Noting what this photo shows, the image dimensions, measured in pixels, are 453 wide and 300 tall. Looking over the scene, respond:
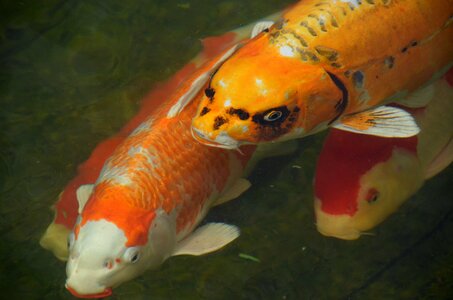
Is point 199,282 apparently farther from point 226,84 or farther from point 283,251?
point 226,84

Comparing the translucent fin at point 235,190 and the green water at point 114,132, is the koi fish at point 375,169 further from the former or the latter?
the translucent fin at point 235,190

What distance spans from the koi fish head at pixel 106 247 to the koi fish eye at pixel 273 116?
2.19 feet

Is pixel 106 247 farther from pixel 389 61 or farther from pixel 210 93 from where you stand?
pixel 389 61

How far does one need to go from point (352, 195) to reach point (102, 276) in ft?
4.40

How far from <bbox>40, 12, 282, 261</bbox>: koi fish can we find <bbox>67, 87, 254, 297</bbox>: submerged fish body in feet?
1.16

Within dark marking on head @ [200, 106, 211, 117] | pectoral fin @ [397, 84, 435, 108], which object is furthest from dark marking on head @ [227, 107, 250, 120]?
pectoral fin @ [397, 84, 435, 108]

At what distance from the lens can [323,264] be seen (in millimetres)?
3197

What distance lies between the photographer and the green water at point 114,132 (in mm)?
3102

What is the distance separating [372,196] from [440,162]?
59cm

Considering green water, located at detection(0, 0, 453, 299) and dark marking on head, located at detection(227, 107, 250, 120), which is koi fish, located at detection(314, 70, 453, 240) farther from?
dark marking on head, located at detection(227, 107, 250, 120)

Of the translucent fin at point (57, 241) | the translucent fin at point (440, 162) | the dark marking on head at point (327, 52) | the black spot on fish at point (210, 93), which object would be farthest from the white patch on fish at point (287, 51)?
the translucent fin at point (57, 241)

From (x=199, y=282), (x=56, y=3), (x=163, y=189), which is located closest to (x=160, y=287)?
(x=199, y=282)

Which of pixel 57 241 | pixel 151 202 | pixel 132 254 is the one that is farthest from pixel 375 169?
pixel 57 241

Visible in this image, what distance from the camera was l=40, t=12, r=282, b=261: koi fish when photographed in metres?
3.05
